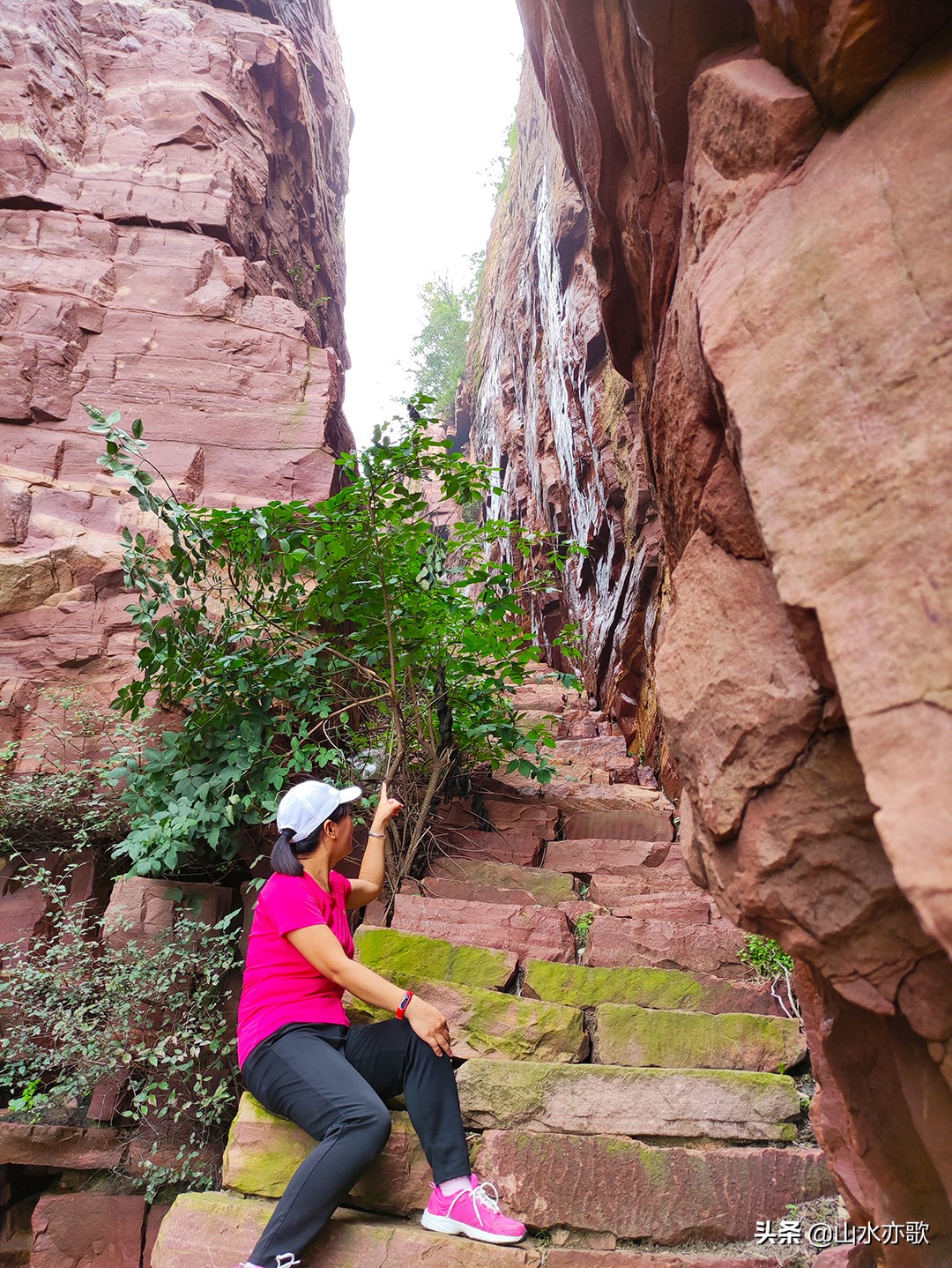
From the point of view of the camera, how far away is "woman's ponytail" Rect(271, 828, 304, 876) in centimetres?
305

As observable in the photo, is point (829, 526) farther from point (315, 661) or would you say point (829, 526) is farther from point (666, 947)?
point (315, 661)

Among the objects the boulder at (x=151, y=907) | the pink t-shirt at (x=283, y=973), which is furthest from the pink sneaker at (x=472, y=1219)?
the boulder at (x=151, y=907)

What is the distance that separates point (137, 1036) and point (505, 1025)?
6.39 ft

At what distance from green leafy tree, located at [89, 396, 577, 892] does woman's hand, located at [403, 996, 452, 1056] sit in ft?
6.73

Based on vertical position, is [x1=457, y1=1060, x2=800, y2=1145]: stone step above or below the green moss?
below

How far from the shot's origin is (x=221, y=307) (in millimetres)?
7535

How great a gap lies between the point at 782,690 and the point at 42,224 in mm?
8335

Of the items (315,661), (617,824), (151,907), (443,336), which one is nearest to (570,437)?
(617,824)

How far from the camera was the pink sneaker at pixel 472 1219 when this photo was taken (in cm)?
250

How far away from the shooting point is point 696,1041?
3258mm

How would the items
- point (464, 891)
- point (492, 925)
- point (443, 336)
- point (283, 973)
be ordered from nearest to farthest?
point (283, 973) < point (492, 925) < point (464, 891) < point (443, 336)

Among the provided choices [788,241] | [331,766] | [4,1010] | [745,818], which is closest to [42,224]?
[331,766]

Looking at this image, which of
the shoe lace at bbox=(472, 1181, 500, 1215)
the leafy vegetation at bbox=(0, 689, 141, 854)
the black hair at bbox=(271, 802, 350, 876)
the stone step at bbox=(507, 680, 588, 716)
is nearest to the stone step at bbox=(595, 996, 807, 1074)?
the shoe lace at bbox=(472, 1181, 500, 1215)

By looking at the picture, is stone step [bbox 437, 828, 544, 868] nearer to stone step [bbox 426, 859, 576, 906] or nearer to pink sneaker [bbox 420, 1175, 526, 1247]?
stone step [bbox 426, 859, 576, 906]
